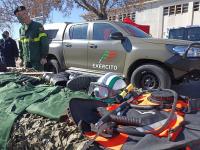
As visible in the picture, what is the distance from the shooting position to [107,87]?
2619 mm

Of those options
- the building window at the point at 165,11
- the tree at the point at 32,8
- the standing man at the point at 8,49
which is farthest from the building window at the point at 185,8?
the standing man at the point at 8,49

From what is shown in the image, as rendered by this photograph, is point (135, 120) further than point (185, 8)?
No

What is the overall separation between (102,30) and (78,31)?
77 cm

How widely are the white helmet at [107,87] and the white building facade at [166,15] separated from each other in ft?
79.3

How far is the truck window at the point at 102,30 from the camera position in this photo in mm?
6669

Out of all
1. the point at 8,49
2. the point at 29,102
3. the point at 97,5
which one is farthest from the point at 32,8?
the point at 29,102

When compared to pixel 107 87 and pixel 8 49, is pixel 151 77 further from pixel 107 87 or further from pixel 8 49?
pixel 8 49

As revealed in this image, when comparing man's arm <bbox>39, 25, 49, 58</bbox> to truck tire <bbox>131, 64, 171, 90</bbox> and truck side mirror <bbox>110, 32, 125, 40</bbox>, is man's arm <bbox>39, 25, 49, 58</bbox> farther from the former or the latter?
truck tire <bbox>131, 64, 171, 90</bbox>

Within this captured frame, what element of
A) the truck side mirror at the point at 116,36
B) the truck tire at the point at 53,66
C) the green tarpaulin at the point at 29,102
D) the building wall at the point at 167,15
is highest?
the building wall at the point at 167,15

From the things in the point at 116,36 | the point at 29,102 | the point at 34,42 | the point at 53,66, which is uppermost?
the point at 116,36

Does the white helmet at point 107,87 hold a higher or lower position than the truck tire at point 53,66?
higher

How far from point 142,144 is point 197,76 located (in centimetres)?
404

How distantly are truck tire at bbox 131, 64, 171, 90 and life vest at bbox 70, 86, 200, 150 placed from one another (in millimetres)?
3294

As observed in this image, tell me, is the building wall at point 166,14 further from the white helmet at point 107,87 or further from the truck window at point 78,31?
the white helmet at point 107,87
